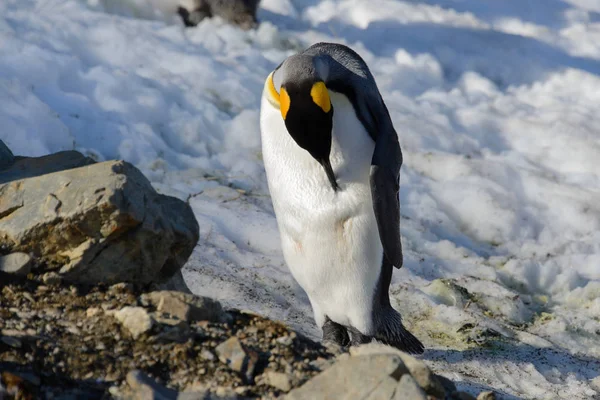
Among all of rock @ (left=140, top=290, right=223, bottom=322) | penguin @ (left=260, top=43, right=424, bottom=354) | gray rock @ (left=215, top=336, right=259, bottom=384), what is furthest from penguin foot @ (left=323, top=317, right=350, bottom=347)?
gray rock @ (left=215, top=336, right=259, bottom=384)

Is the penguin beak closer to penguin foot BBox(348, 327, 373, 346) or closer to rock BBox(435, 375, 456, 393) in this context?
penguin foot BBox(348, 327, 373, 346)

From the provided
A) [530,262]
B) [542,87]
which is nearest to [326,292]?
[530,262]

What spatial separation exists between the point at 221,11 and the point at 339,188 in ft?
16.4

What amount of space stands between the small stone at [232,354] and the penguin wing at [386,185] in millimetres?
1080

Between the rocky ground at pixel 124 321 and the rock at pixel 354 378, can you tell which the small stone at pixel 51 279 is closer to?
the rocky ground at pixel 124 321

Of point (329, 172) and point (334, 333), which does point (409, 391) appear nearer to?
point (329, 172)

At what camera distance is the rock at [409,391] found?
213cm

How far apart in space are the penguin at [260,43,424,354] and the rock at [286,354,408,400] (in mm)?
1110

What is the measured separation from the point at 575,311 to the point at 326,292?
68.1 inches

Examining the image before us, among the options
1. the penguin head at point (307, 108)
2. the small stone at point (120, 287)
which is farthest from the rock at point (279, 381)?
the penguin head at point (307, 108)

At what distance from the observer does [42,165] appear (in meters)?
3.27

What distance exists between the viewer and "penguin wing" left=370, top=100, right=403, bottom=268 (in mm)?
3291

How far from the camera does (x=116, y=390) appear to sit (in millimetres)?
2174

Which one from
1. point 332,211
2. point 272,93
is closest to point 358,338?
point 332,211
